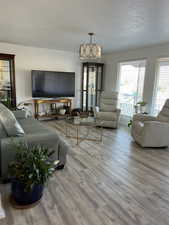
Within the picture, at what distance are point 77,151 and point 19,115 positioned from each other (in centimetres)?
159

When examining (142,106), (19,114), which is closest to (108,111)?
(142,106)

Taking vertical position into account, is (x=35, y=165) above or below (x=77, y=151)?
above

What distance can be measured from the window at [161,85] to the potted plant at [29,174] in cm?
383

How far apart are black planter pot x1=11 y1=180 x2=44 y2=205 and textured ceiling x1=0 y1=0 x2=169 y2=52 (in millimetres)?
2265

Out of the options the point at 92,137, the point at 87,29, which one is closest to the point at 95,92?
the point at 92,137

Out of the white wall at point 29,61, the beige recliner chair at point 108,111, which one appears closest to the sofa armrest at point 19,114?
the white wall at point 29,61

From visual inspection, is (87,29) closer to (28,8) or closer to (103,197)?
(28,8)

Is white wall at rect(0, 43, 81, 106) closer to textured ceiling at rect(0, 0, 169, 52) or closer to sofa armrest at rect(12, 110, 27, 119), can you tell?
textured ceiling at rect(0, 0, 169, 52)

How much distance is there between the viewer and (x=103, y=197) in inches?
77.0

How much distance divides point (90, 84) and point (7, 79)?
276cm

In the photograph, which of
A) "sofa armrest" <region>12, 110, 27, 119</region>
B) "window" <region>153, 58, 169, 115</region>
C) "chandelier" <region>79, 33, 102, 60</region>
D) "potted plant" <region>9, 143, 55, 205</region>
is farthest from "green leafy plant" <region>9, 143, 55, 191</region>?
"window" <region>153, 58, 169, 115</region>

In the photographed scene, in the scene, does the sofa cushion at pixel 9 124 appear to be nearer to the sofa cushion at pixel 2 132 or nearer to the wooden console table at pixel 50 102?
the sofa cushion at pixel 2 132

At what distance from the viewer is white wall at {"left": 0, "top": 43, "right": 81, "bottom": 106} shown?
5.07 m

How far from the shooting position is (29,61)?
17.3 ft
